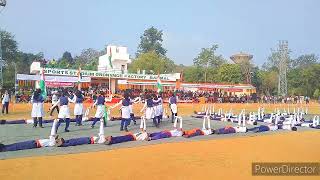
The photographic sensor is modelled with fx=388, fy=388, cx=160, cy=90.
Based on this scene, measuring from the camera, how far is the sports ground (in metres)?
9.07

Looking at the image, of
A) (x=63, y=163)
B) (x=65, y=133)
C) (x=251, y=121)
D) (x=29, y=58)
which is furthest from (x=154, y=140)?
(x=29, y=58)

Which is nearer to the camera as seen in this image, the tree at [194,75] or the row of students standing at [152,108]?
the row of students standing at [152,108]

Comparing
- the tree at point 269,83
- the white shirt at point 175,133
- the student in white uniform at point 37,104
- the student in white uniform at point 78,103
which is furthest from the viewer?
the tree at point 269,83

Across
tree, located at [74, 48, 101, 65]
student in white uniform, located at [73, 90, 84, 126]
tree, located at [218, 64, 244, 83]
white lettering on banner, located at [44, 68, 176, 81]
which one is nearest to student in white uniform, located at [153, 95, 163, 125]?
student in white uniform, located at [73, 90, 84, 126]

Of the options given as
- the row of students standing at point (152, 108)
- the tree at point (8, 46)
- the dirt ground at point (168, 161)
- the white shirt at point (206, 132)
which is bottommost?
the dirt ground at point (168, 161)

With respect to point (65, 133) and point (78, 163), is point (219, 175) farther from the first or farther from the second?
point (65, 133)

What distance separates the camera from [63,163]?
10164mm

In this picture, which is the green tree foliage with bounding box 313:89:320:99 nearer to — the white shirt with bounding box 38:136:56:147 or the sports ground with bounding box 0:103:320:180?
the sports ground with bounding box 0:103:320:180

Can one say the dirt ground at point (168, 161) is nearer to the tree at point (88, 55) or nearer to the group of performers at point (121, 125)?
the group of performers at point (121, 125)

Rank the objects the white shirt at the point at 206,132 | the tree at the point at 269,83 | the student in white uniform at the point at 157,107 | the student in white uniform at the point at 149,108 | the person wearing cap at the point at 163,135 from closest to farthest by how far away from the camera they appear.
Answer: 1. the person wearing cap at the point at 163,135
2. the white shirt at the point at 206,132
3. the student in white uniform at the point at 149,108
4. the student in white uniform at the point at 157,107
5. the tree at the point at 269,83

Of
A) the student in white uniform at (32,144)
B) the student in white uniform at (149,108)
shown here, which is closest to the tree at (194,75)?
the student in white uniform at (149,108)

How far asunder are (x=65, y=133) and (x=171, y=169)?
8214 mm

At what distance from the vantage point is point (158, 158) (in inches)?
440

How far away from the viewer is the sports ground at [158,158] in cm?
907
